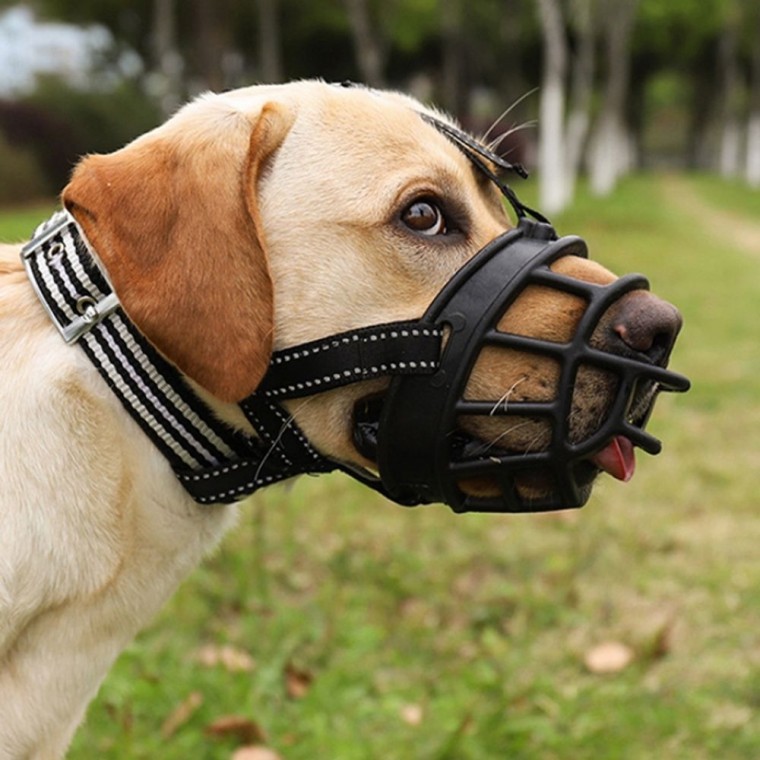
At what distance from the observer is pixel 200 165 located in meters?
1.81

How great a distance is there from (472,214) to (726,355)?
231 inches

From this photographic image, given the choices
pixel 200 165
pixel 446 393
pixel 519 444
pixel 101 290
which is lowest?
pixel 519 444

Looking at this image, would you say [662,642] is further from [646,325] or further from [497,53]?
[497,53]

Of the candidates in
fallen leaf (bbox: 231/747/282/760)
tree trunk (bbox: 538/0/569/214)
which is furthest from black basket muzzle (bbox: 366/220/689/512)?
tree trunk (bbox: 538/0/569/214)

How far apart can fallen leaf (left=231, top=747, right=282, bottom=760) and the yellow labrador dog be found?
755 mm

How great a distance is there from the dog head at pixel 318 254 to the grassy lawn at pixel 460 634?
61 cm

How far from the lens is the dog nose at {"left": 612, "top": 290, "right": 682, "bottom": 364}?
1.84 metres

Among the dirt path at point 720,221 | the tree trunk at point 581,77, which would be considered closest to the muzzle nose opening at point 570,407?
the dirt path at point 720,221

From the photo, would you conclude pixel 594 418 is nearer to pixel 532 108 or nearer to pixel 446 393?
pixel 446 393

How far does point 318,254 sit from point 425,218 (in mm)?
240

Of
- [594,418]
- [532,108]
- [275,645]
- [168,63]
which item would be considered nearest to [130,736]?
[275,645]

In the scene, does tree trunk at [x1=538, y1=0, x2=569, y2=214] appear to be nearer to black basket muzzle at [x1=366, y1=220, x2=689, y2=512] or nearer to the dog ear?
black basket muzzle at [x1=366, y1=220, x2=689, y2=512]

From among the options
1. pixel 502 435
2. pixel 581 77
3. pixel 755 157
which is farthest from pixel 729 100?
pixel 502 435

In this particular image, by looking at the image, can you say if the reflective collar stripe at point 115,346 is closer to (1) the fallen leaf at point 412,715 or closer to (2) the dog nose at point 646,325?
(2) the dog nose at point 646,325
